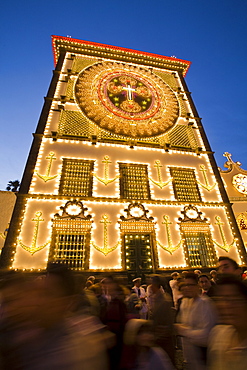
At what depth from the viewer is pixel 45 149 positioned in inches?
550

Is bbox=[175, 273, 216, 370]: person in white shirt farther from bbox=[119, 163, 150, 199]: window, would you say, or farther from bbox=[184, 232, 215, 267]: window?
bbox=[119, 163, 150, 199]: window

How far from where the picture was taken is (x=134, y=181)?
1429 centimetres

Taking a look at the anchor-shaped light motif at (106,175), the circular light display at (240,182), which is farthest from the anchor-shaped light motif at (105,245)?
the circular light display at (240,182)

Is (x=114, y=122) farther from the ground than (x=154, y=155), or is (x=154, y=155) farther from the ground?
(x=114, y=122)

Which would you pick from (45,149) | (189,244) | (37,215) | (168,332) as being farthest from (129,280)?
(45,149)

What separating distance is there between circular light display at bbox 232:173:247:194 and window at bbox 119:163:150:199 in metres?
9.87

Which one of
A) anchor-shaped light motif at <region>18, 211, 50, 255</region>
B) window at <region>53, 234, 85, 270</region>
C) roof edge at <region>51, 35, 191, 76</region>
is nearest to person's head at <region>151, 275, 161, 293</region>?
window at <region>53, 234, 85, 270</region>

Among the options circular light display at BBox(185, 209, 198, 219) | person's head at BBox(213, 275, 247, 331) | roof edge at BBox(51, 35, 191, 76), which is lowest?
person's head at BBox(213, 275, 247, 331)

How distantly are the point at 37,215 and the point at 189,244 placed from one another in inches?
379

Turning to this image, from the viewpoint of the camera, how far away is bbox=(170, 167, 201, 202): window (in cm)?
1445

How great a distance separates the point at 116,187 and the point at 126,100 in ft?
32.1

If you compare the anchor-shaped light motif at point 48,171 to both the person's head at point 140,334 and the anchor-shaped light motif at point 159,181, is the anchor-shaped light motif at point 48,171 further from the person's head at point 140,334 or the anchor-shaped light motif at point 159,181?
the person's head at point 140,334

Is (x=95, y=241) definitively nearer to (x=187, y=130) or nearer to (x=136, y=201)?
(x=136, y=201)

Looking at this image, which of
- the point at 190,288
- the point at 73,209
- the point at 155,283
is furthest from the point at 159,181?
the point at 190,288
